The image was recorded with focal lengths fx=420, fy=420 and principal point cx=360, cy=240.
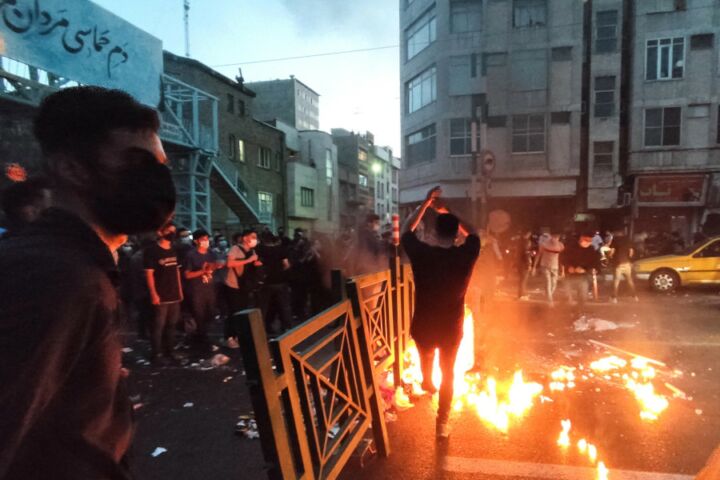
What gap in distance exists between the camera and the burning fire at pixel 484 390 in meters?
4.27

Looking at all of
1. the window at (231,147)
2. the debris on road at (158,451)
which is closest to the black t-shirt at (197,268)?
the debris on road at (158,451)

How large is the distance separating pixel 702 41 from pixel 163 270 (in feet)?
98.3

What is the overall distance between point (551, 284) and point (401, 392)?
648 centimetres

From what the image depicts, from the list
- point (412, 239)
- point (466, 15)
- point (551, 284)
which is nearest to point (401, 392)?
point (412, 239)

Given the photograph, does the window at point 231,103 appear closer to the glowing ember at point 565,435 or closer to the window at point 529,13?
the window at point 529,13

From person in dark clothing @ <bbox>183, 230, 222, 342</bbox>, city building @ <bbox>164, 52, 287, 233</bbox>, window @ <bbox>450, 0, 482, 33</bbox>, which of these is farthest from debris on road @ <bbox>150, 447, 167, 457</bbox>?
window @ <bbox>450, 0, 482, 33</bbox>

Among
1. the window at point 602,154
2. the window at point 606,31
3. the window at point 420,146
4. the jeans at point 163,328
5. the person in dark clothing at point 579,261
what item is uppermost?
the window at point 606,31

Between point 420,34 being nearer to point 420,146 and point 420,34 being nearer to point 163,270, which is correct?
point 420,146

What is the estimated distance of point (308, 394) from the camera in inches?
94.2

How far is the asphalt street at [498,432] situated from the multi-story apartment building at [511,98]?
1951 centimetres

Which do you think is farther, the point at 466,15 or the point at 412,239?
the point at 466,15

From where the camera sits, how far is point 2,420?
0.84m

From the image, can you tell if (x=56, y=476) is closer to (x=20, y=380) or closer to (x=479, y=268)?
(x=20, y=380)

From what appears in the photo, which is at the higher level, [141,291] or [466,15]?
[466,15]
